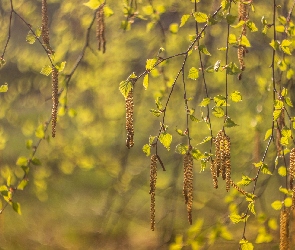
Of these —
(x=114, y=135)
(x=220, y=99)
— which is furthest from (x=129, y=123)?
(x=114, y=135)

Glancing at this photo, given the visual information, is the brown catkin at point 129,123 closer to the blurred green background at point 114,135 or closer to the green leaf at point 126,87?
the green leaf at point 126,87

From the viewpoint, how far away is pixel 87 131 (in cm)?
194

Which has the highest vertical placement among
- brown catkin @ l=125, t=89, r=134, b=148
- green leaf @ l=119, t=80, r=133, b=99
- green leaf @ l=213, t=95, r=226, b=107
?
green leaf @ l=213, t=95, r=226, b=107

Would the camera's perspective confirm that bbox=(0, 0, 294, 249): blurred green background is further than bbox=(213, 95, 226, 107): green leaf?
Yes

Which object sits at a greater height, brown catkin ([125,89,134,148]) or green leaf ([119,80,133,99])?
green leaf ([119,80,133,99])

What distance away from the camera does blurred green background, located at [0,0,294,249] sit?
1699 millimetres

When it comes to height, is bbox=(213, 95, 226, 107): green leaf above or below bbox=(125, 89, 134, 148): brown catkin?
above

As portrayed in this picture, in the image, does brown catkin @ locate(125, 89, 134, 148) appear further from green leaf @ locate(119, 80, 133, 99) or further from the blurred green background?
the blurred green background

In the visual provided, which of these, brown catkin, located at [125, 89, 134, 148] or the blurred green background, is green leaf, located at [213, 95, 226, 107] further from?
the blurred green background

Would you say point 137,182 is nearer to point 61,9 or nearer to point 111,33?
point 111,33

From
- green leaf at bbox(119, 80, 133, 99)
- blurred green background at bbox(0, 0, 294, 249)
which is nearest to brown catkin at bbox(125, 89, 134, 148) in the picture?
green leaf at bbox(119, 80, 133, 99)

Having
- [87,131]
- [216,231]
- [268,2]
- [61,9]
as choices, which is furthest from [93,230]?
[268,2]

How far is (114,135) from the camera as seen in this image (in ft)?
6.29

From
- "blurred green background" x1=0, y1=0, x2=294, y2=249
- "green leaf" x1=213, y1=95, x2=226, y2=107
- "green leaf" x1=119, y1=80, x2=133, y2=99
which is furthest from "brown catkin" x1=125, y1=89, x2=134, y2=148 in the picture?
"blurred green background" x1=0, y1=0, x2=294, y2=249
